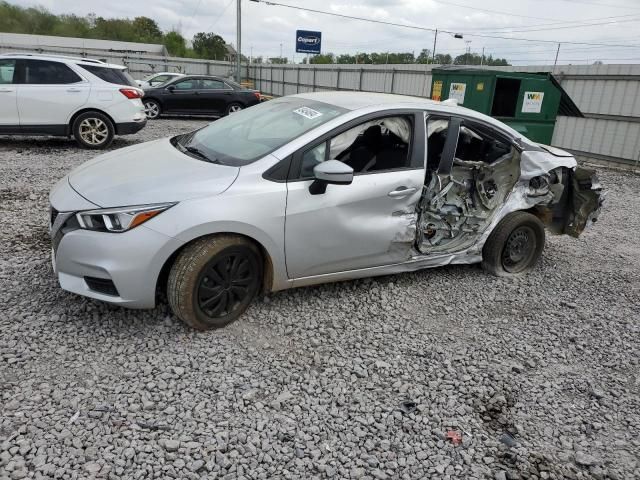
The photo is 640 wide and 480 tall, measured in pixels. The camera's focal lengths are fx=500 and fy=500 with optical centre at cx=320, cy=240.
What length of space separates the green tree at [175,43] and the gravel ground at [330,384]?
2518 inches

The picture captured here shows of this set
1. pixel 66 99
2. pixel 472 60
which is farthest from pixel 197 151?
pixel 472 60

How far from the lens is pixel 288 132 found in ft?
11.7

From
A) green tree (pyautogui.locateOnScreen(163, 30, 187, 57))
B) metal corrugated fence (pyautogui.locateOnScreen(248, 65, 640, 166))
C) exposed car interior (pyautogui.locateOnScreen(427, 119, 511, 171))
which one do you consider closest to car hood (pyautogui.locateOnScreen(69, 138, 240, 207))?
exposed car interior (pyautogui.locateOnScreen(427, 119, 511, 171))

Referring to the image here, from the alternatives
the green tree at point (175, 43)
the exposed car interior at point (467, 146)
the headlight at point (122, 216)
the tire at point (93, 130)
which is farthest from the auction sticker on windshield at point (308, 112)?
the green tree at point (175, 43)

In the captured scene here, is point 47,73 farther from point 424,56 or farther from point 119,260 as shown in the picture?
point 424,56

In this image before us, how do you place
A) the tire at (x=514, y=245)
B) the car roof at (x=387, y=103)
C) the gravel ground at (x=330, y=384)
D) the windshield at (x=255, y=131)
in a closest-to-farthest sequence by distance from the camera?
the gravel ground at (x=330, y=384) < the windshield at (x=255, y=131) < the car roof at (x=387, y=103) < the tire at (x=514, y=245)

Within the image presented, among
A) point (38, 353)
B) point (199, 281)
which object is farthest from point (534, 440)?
point (38, 353)

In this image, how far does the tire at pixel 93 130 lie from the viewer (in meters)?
8.73

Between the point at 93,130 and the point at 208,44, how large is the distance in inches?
2244

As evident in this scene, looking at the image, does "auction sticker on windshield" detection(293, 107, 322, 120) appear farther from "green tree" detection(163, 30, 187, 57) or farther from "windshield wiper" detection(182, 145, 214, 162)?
"green tree" detection(163, 30, 187, 57)

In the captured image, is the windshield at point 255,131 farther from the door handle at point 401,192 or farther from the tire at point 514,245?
the tire at point 514,245

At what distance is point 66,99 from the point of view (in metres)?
8.48

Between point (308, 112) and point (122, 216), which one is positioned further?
point (308, 112)

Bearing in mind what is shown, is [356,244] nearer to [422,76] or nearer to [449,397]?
[449,397]
